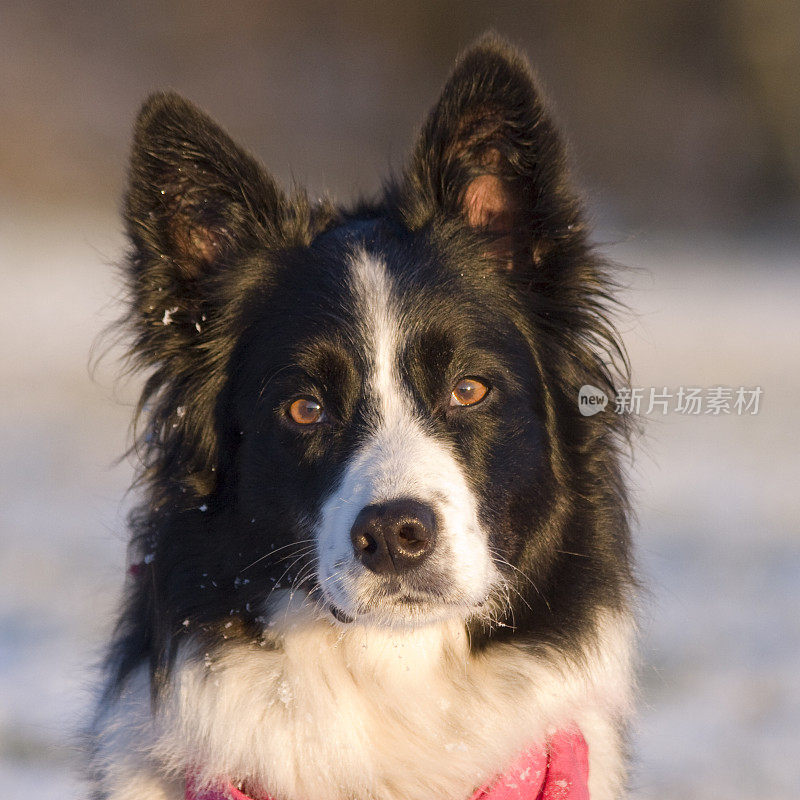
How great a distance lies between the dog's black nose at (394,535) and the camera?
9.95 feet

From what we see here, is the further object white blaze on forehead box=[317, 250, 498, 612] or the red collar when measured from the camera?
the red collar

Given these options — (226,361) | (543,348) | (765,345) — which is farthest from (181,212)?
(765,345)

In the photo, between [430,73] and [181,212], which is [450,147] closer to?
[181,212]

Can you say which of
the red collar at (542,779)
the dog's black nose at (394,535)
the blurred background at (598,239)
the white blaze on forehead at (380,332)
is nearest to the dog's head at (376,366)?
the white blaze on forehead at (380,332)

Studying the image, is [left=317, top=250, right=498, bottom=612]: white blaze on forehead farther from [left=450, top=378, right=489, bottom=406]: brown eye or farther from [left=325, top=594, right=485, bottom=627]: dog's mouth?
[left=450, top=378, right=489, bottom=406]: brown eye

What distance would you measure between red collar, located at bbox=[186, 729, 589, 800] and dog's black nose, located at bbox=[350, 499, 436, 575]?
0.91 metres

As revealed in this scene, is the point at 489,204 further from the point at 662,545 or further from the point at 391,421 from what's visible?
the point at 662,545

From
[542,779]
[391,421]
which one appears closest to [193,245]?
[391,421]

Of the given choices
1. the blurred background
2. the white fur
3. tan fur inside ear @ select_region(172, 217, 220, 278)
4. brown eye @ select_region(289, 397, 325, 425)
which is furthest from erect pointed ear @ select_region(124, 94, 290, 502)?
the white fur

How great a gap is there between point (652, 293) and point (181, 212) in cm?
1721

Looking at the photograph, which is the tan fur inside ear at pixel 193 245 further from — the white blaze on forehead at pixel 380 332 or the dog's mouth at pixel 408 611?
the dog's mouth at pixel 408 611

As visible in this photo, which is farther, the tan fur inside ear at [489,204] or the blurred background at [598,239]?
the blurred background at [598,239]

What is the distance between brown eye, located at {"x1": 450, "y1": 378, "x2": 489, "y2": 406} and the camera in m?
3.52

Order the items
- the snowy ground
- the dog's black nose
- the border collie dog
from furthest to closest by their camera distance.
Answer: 1. the snowy ground
2. the border collie dog
3. the dog's black nose
